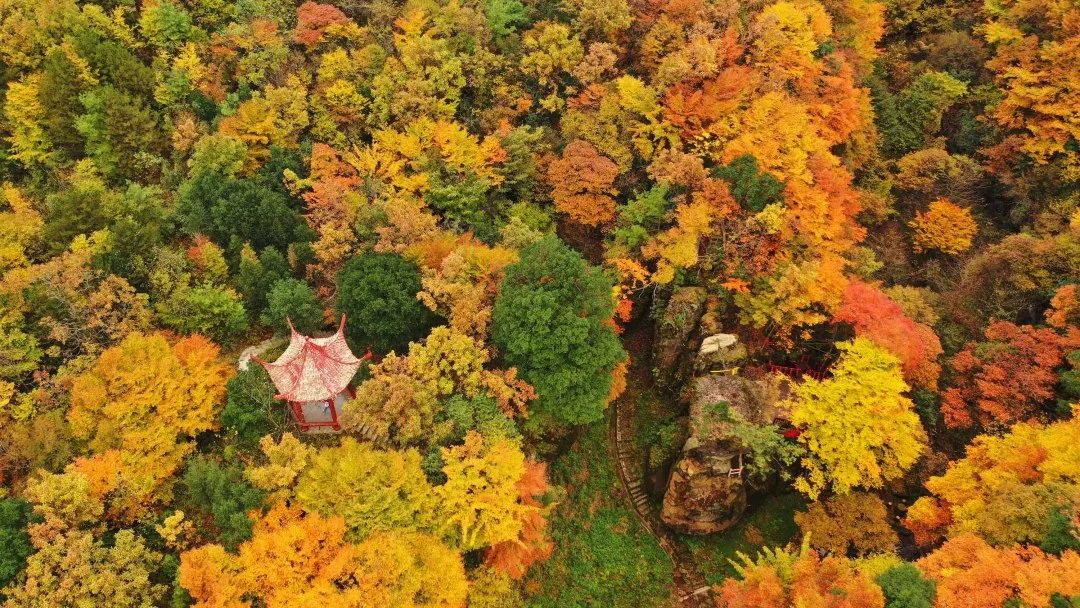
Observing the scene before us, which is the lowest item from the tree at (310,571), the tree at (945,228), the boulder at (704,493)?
the boulder at (704,493)

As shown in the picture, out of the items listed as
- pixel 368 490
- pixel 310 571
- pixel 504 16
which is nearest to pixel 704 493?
pixel 368 490

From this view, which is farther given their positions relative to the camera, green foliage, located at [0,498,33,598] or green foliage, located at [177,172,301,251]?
green foliage, located at [177,172,301,251]

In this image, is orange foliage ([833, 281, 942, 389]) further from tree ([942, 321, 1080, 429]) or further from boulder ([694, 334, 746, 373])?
boulder ([694, 334, 746, 373])

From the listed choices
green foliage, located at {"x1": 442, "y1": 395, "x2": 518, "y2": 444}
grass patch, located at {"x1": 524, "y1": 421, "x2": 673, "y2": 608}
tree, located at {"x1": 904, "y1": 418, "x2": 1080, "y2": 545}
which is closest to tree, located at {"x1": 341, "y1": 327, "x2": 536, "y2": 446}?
green foliage, located at {"x1": 442, "y1": 395, "x2": 518, "y2": 444}

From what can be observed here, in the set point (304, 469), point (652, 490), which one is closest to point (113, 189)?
point (304, 469)

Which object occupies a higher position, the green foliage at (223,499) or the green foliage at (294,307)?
the green foliage at (294,307)

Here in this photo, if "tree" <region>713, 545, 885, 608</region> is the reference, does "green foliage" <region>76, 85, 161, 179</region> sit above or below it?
above

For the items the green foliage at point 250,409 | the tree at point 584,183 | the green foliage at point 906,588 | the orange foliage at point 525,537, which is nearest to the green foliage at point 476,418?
the orange foliage at point 525,537

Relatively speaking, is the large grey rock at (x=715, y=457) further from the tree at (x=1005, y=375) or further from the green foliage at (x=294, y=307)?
the green foliage at (x=294, y=307)
